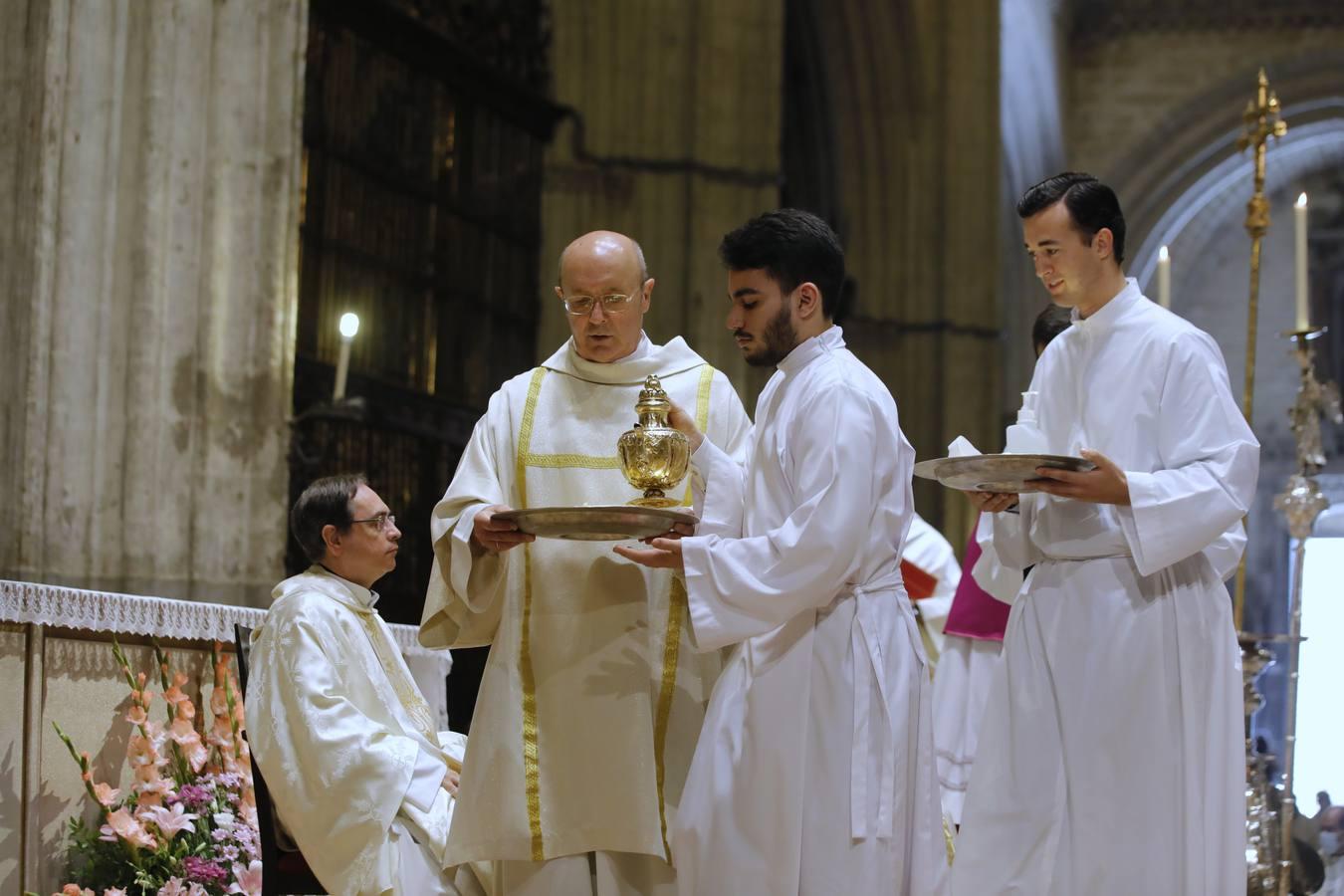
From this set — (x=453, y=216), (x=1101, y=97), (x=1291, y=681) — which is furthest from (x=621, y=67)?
(x=1101, y=97)

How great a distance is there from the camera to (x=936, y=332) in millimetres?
15344

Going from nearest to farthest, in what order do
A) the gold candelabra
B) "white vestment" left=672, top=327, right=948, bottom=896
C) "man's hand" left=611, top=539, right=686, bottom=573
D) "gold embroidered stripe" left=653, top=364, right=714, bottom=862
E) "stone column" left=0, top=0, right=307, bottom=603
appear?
"white vestment" left=672, top=327, right=948, bottom=896 → "man's hand" left=611, top=539, right=686, bottom=573 → "gold embroidered stripe" left=653, top=364, right=714, bottom=862 → the gold candelabra → "stone column" left=0, top=0, right=307, bottom=603

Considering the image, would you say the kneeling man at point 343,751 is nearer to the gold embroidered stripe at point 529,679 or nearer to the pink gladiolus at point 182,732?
the gold embroidered stripe at point 529,679

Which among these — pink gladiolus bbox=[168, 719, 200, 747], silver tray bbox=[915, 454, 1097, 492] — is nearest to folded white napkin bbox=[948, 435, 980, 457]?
silver tray bbox=[915, 454, 1097, 492]

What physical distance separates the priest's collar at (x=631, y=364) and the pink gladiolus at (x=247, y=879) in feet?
5.69

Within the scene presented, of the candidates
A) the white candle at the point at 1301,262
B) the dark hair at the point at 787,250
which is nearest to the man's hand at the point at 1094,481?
the dark hair at the point at 787,250

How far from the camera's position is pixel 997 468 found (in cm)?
329

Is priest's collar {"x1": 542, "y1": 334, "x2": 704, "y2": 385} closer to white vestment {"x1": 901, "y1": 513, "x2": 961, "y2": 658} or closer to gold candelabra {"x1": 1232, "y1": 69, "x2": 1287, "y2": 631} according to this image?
gold candelabra {"x1": 1232, "y1": 69, "x2": 1287, "y2": 631}

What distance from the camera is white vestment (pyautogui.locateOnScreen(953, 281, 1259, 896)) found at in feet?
11.0

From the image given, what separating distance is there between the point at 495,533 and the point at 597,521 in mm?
295

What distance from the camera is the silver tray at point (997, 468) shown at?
10.7 ft

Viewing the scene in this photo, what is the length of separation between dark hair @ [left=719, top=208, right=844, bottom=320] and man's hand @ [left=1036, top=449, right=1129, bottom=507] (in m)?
0.58

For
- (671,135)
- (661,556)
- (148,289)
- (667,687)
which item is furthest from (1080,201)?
(671,135)

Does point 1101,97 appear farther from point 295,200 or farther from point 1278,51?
point 295,200
